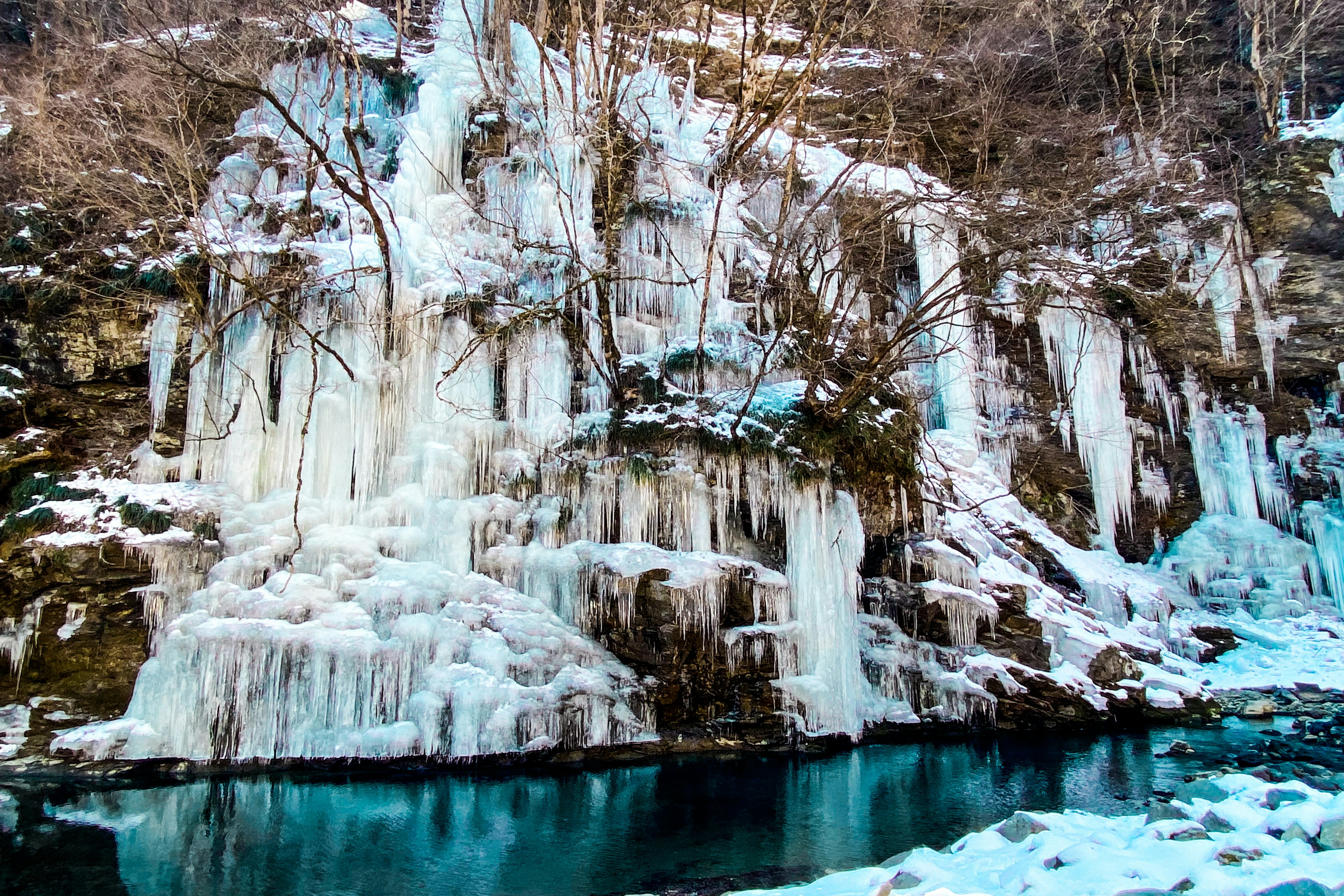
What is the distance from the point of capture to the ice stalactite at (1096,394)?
1321 cm

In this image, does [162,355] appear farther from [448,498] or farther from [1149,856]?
[1149,856]

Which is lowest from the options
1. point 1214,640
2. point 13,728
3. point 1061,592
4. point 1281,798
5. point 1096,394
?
point 1281,798

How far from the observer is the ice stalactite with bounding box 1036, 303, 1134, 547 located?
13.2 m

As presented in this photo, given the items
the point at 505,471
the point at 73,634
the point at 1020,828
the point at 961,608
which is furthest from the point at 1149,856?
the point at 73,634

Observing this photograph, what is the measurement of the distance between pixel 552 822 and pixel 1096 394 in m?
12.0

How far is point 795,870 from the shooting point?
5.11 metres

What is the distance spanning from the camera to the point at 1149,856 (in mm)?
3545

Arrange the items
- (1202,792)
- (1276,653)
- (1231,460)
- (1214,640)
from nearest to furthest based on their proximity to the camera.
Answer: (1202,792), (1276,653), (1214,640), (1231,460)

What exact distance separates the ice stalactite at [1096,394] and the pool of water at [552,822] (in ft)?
18.7

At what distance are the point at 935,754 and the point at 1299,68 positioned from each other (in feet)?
50.0

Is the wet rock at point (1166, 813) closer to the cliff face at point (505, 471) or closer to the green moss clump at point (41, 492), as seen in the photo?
the cliff face at point (505, 471)

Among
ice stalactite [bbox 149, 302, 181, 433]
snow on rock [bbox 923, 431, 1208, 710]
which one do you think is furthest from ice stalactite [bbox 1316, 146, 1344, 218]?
ice stalactite [bbox 149, 302, 181, 433]

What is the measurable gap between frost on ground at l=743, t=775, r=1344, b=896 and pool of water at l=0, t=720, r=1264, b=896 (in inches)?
53.3

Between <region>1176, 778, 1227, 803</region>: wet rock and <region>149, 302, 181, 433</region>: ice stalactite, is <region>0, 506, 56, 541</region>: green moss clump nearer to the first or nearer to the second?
<region>149, 302, 181, 433</region>: ice stalactite
